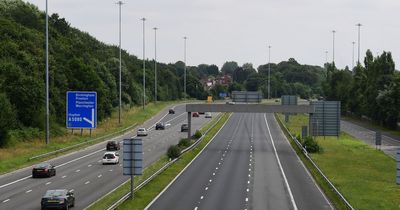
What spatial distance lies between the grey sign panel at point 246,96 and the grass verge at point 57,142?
21761 millimetres

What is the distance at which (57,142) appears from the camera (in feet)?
291

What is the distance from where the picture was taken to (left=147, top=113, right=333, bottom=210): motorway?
4291 centimetres

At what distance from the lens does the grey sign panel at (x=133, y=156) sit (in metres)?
39.8

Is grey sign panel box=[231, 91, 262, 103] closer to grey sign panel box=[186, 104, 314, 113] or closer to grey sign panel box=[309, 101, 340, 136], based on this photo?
grey sign panel box=[186, 104, 314, 113]

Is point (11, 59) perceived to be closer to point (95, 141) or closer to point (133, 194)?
point (95, 141)

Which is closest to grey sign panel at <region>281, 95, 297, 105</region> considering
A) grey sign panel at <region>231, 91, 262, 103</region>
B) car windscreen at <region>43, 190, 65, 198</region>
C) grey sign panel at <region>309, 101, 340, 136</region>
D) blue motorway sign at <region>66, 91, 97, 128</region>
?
grey sign panel at <region>231, 91, 262, 103</region>

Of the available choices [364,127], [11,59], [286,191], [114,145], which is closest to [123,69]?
[364,127]

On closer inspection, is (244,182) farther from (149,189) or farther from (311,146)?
(311,146)

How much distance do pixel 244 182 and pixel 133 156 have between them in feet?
55.4

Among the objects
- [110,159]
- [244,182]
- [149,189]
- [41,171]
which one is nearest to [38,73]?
[110,159]

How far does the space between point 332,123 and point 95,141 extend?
3339cm

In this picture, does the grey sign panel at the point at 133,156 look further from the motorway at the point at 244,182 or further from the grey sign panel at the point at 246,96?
the grey sign panel at the point at 246,96

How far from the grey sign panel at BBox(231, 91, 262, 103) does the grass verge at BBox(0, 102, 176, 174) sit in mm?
21761

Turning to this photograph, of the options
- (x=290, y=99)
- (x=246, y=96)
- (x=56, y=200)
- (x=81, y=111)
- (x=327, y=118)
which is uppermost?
(x=246, y=96)
